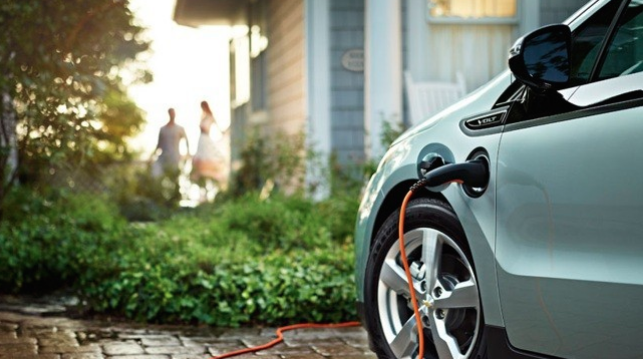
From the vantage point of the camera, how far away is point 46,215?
9789 millimetres

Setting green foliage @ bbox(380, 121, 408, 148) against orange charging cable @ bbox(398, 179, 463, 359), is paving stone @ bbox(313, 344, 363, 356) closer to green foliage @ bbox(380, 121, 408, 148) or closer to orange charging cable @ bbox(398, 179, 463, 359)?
orange charging cable @ bbox(398, 179, 463, 359)

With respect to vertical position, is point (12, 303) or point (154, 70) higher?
point (154, 70)

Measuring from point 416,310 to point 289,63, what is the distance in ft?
30.8

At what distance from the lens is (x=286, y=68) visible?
1336 cm

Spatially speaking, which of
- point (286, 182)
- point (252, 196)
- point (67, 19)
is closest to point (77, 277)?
point (67, 19)

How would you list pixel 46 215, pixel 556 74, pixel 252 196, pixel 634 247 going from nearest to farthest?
pixel 634 247, pixel 556 74, pixel 46 215, pixel 252 196

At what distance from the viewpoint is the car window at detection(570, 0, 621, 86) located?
3.29 metres

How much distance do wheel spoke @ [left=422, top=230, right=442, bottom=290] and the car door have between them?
44cm

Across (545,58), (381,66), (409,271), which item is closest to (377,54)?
(381,66)

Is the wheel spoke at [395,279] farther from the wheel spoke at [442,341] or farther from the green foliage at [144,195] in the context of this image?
the green foliage at [144,195]

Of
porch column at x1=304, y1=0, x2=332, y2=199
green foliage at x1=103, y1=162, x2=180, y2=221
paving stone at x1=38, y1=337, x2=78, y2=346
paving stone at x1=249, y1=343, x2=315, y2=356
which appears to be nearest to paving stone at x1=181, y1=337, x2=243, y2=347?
paving stone at x1=249, y1=343, x2=315, y2=356

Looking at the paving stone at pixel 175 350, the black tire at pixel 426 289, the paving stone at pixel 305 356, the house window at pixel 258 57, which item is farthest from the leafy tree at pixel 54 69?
the house window at pixel 258 57

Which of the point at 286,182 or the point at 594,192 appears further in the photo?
the point at 286,182

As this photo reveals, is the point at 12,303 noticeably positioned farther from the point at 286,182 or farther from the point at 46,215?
the point at 286,182
